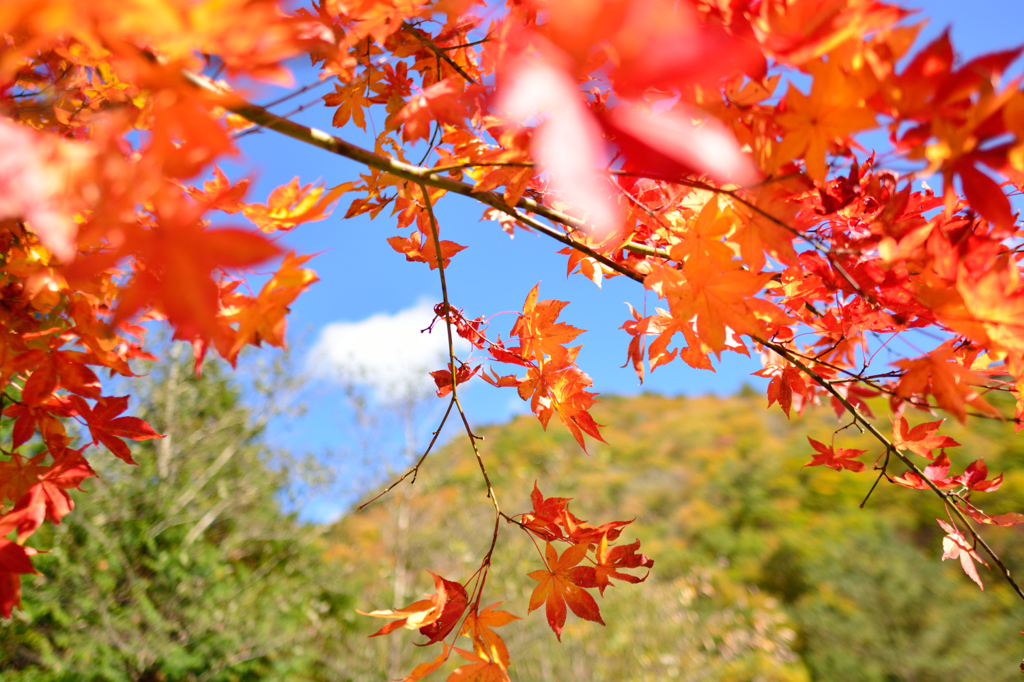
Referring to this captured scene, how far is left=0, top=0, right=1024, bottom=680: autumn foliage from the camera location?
0.89ft

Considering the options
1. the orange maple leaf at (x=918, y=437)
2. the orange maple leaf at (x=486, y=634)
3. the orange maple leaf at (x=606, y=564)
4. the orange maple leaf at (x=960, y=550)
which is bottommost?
the orange maple leaf at (x=960, y=550)

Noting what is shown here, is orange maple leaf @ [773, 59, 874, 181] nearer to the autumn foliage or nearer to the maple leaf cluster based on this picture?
the autumn foliage

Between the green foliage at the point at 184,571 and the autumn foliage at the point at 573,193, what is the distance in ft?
Answer: 11.3

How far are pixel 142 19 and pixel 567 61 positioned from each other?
214mm

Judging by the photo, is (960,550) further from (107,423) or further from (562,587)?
(107,423)

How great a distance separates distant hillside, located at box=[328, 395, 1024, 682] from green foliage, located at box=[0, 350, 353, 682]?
0.59 metres

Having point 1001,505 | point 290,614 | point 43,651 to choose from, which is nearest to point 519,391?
point 43,651

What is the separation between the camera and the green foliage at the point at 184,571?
3025 mm

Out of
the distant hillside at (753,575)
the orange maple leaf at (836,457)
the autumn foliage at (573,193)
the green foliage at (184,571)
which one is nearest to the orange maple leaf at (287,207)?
the autumn foliage at (573,193)

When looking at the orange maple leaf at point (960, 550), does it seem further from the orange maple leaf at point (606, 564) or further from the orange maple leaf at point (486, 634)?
the orange maple leaf at point (486, 634)

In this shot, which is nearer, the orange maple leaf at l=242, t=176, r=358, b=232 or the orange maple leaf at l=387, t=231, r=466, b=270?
the orange maple leaf at l=242, t=176, r=358, b=232

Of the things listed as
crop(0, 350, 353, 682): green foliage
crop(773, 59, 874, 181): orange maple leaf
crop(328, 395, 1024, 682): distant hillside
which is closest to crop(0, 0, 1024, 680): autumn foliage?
crop(773, 59, 874, 181): orange maple leaf

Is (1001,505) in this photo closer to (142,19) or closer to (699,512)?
(699,512)

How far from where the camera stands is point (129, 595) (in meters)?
3.44
